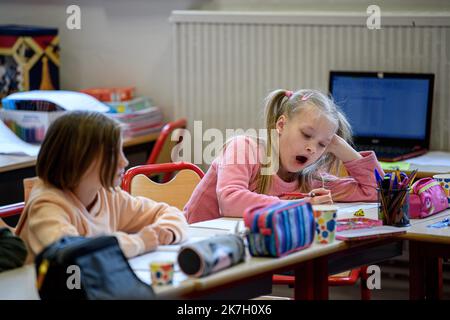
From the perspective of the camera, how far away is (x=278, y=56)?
13.2 ft

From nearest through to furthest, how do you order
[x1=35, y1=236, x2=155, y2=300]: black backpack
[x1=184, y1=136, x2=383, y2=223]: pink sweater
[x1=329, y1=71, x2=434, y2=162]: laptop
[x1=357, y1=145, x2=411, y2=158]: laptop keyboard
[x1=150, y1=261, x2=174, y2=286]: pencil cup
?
[x1=35, y1=236, x2=155, y2=300]: black backpack → [x1=150, y1=261, x2=174, y2=286]: pencil cup → [x1=184, y1=136, x2=383, y2=223]: pink sweater → [x1=357, y1=145, x2=411, y2=158]: laptop keyboard → [x1=329, y1=71, x2=434, y2=162]: laptop

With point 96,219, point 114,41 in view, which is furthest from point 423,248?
point 114,41

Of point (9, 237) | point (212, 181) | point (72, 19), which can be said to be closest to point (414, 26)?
point (212, 181)

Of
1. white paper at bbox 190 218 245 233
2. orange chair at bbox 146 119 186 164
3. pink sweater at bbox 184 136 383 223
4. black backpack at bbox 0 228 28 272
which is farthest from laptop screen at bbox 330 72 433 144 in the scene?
black backpack at bbox 0 228 28 272

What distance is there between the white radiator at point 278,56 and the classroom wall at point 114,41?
0.67ft

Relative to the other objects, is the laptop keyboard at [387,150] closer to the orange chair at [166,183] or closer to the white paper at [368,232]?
the orange chair at [166,183]

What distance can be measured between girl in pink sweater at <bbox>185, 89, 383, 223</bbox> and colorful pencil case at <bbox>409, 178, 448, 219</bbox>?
0.53ft

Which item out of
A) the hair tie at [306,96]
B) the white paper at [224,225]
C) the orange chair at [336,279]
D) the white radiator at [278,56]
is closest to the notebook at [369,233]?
the white paper at [224,225]

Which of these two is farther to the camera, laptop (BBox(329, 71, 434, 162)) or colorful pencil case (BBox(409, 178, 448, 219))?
laptop (BBox(329, 71, 434, 162))

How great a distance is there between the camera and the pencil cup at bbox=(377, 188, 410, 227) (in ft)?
7.39

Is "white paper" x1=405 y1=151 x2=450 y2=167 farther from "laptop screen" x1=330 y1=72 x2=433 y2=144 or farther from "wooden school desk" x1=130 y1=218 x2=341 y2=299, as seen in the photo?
"wooden school desk" x1=130 y1=218 x2=341 y2=299

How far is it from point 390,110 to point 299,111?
1292mm

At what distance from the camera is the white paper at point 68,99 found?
3847 millimetres
